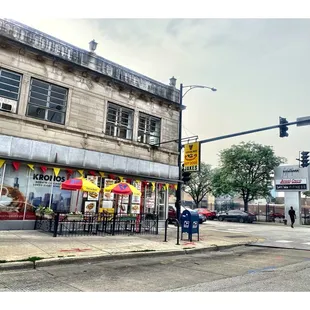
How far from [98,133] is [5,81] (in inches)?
195

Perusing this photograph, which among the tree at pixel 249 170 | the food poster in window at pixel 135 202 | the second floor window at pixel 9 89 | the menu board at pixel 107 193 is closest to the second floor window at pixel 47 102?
the second floor window at pixel 9 89

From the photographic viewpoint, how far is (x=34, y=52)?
14008mm

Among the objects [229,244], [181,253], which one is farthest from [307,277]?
[229,244]

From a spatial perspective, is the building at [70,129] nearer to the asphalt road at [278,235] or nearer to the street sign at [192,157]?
the street sign at [192,157]

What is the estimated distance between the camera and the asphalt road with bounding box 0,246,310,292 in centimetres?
594

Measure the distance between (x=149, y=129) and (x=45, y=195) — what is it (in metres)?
7.60

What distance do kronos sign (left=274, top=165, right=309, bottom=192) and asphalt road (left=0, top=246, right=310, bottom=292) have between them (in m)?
23.8

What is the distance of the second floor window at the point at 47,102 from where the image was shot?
1410 cm

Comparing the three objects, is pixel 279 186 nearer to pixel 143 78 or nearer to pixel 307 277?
pixel 143 78

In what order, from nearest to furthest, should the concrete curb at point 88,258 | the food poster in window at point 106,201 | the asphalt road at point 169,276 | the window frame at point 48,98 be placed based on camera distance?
the asphalt road at point 169,276 < the concrete curb at point 88,258 < the window frame at point 48,98 < the food poster in window at point 106,201

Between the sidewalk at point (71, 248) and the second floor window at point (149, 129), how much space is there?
6.87 m

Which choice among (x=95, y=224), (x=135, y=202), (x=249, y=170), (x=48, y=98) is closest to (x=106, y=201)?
(x=95, y=224)

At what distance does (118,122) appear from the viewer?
1717 centimetres

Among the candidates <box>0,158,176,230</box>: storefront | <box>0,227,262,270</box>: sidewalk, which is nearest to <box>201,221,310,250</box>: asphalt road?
<box>0,227,262,270</box>: sidewalk
